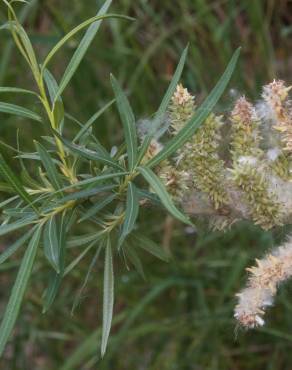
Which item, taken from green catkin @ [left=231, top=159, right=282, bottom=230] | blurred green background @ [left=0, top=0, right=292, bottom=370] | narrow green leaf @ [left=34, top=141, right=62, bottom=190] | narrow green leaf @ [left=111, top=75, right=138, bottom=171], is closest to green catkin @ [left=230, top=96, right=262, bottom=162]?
green catkin @ [left=231, top=159, right=282, bottom=230]

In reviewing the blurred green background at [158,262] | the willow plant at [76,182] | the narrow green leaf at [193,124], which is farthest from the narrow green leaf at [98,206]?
the blurred green background at [158,262]

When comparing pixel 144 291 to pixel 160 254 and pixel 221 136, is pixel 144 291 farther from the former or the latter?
pixel 221 136

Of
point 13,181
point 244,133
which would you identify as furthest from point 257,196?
point 13,181

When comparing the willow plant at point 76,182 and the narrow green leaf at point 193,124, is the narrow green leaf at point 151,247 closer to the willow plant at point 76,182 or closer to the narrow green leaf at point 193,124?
the willow plant at point 76,182

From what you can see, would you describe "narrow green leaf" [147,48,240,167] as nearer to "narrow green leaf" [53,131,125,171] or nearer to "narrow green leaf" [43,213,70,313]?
"narrow green leaf" [53,131,125,171]

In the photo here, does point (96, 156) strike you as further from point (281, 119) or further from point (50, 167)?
point (281, 119)

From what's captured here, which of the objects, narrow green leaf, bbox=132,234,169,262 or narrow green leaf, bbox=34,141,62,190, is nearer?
narrow green leaf, bbox=34,141,62,190
